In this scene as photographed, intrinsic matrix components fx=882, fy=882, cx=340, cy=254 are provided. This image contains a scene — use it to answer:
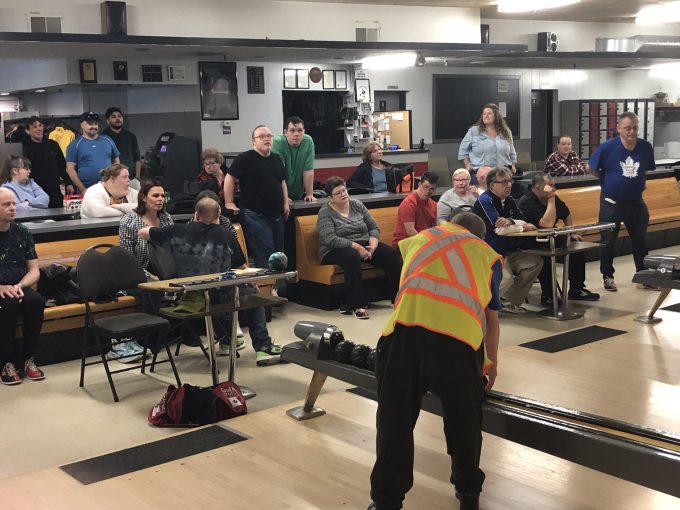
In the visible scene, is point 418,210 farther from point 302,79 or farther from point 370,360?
point 302,79

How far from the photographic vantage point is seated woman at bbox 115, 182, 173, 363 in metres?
6.37

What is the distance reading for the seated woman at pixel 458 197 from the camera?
7.86m

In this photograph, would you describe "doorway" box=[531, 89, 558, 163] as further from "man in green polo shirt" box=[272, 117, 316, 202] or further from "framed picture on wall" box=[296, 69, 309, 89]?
"man in green polo shirt" box=[272, 117, 316, 202]

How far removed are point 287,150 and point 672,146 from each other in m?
12.8

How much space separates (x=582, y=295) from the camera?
8.09 meters

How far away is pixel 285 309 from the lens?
803 cm

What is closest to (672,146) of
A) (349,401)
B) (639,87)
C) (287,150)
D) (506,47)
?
(639,87)

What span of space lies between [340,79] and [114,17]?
4768 mm

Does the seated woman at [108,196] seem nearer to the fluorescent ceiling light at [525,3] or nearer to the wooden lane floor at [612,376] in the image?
the wooden lane floor at [612,376]

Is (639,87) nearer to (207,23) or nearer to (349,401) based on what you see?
(207,23)

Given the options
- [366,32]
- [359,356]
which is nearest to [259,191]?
[359,356]

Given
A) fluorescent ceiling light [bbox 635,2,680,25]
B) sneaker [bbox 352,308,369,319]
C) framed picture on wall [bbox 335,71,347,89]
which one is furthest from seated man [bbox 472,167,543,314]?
framed picture on wall [bbox 335,71,347,89]

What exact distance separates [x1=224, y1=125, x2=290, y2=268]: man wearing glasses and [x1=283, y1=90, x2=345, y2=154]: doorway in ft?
21.4

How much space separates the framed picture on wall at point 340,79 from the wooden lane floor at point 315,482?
10.0m
